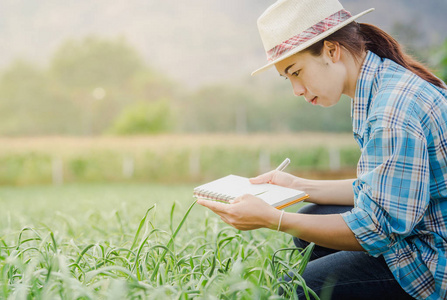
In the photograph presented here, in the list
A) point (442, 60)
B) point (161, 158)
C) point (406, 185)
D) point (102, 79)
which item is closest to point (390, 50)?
point (406, 185)

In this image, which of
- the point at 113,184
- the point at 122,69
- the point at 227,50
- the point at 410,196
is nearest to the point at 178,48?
the point at 227,50

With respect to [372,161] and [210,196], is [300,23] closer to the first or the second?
[372,161]

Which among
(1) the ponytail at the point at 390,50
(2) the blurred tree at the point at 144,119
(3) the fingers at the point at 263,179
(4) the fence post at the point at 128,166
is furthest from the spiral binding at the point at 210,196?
(2) the blurred tree at the point at 144,119

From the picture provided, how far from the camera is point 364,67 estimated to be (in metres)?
1.20

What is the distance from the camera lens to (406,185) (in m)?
1.03

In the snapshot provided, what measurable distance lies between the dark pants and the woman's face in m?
0.44

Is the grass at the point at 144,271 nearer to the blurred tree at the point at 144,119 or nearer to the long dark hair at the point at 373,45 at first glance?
the long dark hair at the point at 373,45

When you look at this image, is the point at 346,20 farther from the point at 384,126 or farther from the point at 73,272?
the point at 73,272

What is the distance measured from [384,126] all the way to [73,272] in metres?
0.87

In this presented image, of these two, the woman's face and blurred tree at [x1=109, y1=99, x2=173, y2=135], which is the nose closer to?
the woman's face

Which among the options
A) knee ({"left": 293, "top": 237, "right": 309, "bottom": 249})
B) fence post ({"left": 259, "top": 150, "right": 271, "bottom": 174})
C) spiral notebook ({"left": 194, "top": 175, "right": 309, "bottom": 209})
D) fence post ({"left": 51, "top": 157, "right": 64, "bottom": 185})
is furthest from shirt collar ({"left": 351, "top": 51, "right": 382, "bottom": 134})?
fence post ({"left": 51, "top": 157, "right": 64, "bottom": 185})

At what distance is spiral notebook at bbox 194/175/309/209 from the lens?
126cm

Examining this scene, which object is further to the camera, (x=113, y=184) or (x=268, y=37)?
(x=113, y=184)

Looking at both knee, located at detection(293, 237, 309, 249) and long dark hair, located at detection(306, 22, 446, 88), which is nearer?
long dark hair, located at detection(306, 22, 446, 88)
